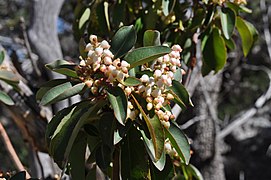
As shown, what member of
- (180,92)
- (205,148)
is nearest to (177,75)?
(180,92)

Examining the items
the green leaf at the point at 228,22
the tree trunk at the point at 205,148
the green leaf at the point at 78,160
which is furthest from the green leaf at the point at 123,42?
the tree trunk at the point at 205,148

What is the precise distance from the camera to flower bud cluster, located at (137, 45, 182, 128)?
3.28 ft

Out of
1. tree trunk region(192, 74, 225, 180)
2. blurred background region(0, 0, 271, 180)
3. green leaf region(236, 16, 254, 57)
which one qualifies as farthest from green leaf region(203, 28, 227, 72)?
tree trunk region(192, 74, 225, 180)

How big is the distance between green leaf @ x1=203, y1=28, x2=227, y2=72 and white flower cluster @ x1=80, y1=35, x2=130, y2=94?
1.75 feet

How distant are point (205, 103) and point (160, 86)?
98.0 inches

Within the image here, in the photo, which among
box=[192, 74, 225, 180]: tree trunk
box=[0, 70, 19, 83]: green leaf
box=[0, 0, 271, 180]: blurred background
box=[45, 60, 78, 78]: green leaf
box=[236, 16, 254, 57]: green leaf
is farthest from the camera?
box=[192, 74, 225, 180]: tree trunk

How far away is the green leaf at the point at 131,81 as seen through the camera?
99cm

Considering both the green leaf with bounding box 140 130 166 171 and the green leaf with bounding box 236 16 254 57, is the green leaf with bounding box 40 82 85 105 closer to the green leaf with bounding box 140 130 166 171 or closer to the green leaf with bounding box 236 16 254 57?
the green leaf with bounding box 140 130 166 171

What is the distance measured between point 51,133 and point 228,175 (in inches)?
168

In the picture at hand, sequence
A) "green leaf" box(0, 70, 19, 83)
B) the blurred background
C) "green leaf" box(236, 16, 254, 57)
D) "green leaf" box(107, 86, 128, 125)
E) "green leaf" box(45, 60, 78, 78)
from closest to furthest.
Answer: "green leaf" box(107, 86, 128, 125) < "green leaf" box(45, 60, 78, 78) < "green leaf" box(0, 70, 19, 83) < "green leaf" box(236, 16, 254, 57) < the blurred background

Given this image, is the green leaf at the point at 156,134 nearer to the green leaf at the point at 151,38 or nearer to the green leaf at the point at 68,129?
the green leaf at the point at 68,129

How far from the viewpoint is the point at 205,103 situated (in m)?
3.45

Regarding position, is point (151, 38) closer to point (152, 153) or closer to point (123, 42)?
point (123, 42)

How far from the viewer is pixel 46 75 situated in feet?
6.04
